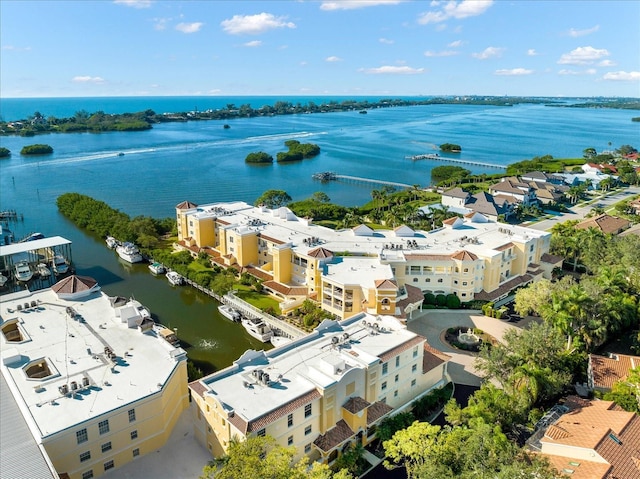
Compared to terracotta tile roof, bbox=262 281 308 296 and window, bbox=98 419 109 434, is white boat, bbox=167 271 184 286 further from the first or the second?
window, bbox=98 419 109 434

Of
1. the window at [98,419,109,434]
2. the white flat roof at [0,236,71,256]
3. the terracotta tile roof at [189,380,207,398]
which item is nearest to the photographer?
the window at [98,419,109,434]

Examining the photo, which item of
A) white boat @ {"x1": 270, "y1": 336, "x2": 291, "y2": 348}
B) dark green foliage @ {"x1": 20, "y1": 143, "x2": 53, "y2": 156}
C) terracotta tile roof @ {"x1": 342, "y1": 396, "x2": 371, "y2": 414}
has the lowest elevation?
white boat @ {"x1": 270, "y1": 336, "x2": 291, "y2": 348}

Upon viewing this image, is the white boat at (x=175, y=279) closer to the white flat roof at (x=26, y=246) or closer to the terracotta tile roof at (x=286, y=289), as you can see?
the terracotta tile roof at (x=286, y=289)

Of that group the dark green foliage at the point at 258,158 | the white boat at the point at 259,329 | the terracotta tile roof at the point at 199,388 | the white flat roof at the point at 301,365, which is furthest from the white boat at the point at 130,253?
the dark green foliage at the point at 258,158

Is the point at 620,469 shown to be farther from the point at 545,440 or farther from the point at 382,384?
the point at 382,384

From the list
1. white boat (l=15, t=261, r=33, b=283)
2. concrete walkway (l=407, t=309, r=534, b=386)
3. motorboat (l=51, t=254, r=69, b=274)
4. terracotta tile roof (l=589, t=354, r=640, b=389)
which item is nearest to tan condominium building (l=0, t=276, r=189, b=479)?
concrete walkway (l=407, t=309, r=534, b=386)

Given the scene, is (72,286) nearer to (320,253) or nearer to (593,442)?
(320,253)
